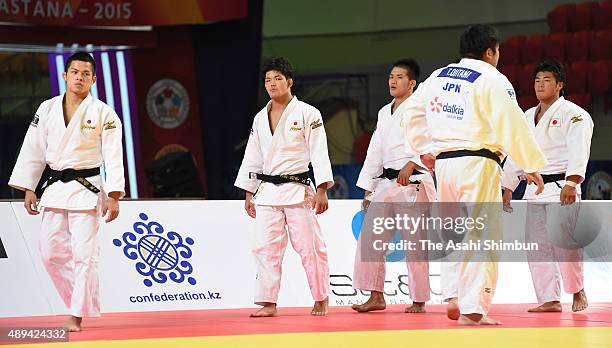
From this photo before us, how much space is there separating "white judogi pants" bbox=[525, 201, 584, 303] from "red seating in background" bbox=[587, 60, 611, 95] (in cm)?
716

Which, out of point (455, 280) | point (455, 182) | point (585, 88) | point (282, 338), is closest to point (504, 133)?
point (455, 182)

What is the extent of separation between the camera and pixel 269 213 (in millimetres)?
6367

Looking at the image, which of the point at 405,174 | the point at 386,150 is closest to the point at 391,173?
the point at 386,150

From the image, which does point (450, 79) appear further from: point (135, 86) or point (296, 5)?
point (296, 5)

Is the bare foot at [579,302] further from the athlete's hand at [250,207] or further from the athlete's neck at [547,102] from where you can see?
the athlete's hand at [250,207]

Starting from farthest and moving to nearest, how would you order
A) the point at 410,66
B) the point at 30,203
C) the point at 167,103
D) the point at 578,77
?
the point at 167,103
the point at 578,77
the point at 410,66
the point at 30,203

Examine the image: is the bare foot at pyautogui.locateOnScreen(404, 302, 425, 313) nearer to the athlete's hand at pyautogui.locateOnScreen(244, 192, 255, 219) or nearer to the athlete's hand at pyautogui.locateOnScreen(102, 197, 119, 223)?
the athlete's hand at pyautogui.locateOnScreen(244, 192, 255, 219)

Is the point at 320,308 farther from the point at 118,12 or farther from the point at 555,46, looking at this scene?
the point at 555,46

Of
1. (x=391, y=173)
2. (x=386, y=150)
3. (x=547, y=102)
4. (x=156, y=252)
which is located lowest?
(x=156, y=252)

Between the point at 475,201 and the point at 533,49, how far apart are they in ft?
30.3

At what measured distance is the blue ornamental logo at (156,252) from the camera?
6742 mm

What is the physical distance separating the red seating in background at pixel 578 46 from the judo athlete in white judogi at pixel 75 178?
9.57 meters

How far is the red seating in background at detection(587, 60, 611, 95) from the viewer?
528 inches

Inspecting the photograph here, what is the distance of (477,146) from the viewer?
5.24 m
